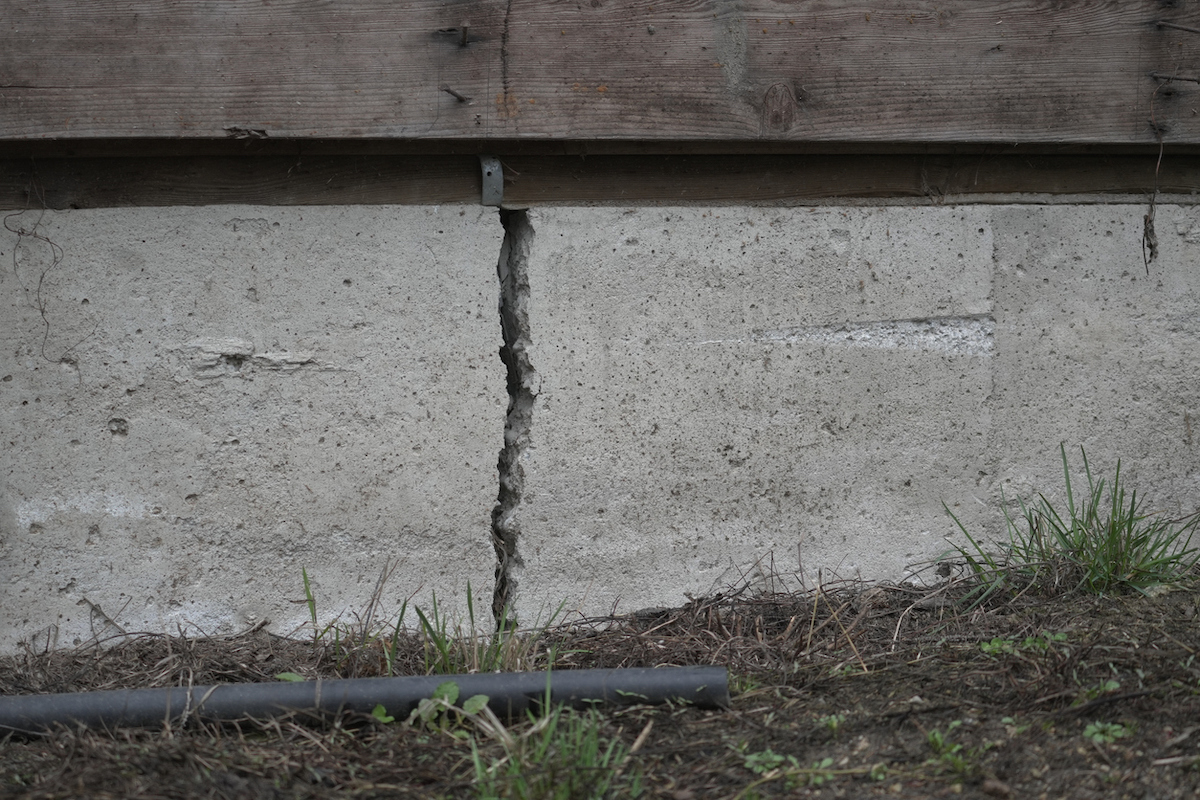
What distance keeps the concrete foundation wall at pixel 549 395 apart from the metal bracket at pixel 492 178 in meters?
0.09

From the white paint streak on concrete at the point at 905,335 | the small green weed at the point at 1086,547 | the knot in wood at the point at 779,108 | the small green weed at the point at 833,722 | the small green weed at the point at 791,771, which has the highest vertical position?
the knot in wood at the point at 779,108

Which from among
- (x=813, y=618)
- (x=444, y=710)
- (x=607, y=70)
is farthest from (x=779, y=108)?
(x=444, y=710)

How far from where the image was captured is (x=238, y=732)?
6.25ft

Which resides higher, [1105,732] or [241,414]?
[241,414]

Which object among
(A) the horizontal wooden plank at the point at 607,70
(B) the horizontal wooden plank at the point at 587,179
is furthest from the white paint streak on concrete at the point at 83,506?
(A) the horizontal wooden plank at the point at 607,70

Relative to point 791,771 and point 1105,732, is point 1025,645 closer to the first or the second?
point 1105,732

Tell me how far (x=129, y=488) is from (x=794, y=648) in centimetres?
169

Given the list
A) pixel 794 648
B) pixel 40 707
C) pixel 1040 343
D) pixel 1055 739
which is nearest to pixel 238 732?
pixel 40 707

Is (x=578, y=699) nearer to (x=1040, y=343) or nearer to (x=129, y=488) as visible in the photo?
(x=129, y=488)

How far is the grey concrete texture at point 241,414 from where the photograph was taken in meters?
2.25

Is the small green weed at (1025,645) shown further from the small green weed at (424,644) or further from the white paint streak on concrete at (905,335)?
the small green weed at (424,644)

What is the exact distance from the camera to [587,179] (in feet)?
8.05

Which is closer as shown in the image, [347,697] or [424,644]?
[347,697]

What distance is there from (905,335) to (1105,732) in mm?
1144
